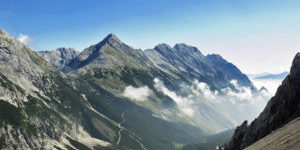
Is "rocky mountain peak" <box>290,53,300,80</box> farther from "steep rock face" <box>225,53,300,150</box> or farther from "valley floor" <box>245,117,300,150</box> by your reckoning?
"valley floor" <box>245,117,300,150</box>

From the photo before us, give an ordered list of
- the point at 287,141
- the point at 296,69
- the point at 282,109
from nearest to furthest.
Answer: the point at 287,141 < the point at 282,109 < the point at 296,69

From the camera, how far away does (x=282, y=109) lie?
11438 centimetres

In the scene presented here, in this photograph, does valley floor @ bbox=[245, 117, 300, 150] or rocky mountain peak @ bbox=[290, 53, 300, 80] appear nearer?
valley floor @ bbox=[245, 117, 300, 150]

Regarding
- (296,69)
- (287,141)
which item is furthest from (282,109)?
(287,141)

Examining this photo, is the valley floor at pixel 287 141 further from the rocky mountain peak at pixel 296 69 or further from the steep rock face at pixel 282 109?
the rocky mountain peak at pixel 296 69

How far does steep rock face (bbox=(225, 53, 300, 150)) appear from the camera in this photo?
111331 mm

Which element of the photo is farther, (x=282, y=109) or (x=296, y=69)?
(x=296, y=69)

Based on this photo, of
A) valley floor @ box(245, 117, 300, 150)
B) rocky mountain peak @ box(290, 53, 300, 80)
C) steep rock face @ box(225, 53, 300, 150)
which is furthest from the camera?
rocky mountain peak @ box(290, 53, 300, 80)

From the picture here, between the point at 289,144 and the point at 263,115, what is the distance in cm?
5061

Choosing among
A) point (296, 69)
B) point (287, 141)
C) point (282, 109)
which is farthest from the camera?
point (296, 69)

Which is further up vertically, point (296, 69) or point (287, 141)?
point (296, 69)

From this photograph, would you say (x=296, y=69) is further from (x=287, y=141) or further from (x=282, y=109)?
(x=287, y=141)

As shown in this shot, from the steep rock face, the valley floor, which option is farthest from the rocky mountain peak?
the valley floor

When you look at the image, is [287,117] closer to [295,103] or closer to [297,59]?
[295,103]
